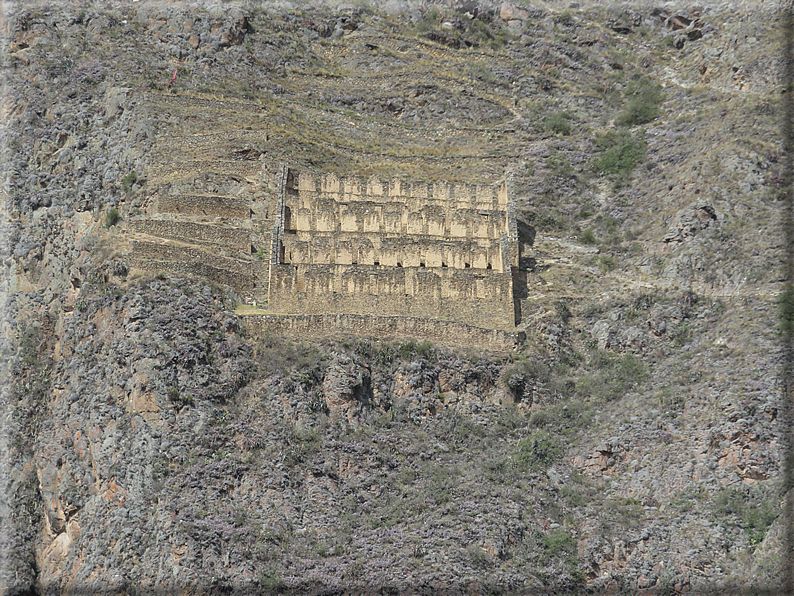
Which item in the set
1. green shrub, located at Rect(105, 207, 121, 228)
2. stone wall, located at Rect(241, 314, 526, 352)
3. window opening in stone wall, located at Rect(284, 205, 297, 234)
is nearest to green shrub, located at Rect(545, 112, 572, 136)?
window opening in stone wall, located at Rect(284, 205, 297, 234)

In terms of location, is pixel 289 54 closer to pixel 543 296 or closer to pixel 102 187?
pixel 102 187

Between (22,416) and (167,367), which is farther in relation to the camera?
(22,416)

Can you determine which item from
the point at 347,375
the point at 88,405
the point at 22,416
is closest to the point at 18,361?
the point at 22,416

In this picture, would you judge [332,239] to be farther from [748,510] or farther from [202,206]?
[748,510]

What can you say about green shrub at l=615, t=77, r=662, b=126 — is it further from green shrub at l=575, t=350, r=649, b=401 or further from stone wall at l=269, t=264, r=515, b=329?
green shrub at l=575, t=350, r=649, b=401

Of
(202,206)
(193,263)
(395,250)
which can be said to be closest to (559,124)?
(395,250)

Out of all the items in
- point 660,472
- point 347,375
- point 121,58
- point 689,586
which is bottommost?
point 689,586
